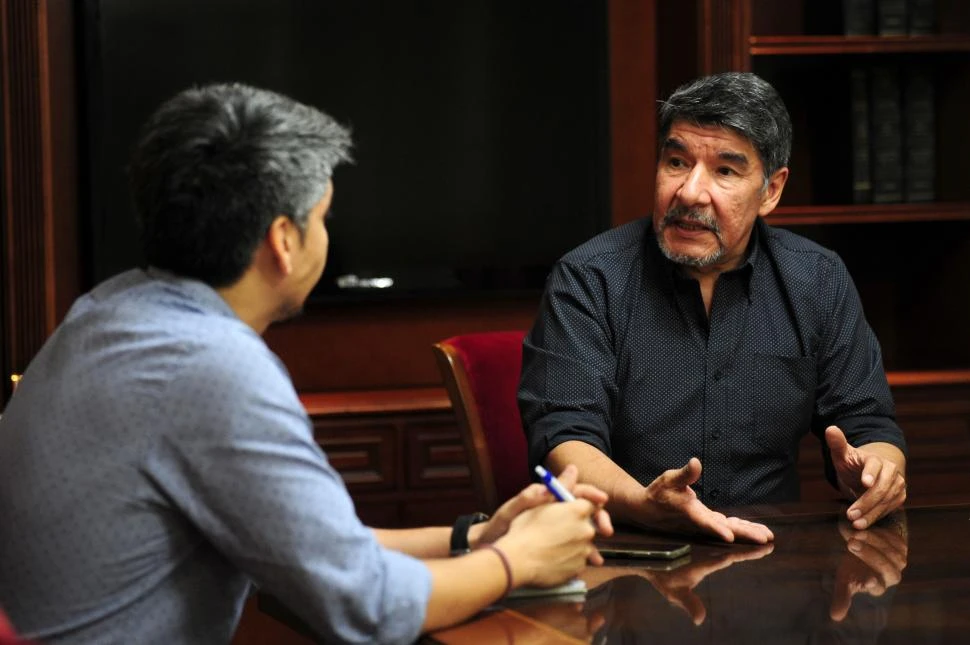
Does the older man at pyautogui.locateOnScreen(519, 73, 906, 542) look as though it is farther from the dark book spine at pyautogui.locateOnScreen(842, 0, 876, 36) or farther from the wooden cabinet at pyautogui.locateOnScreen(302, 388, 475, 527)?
the dark book spine at pyautogui.locateOnScreen(842, 0, 876, 36)

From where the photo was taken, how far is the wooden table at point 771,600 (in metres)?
1.34

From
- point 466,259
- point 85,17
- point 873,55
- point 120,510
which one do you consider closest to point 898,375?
point 873,55

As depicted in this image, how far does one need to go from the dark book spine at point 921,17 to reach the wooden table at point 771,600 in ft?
7.31

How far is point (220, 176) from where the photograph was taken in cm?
136

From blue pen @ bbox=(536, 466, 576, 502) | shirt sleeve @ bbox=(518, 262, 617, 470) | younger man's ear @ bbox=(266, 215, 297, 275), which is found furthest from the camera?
shirt sleeve @ bbox=(518, 262, 617, 470)

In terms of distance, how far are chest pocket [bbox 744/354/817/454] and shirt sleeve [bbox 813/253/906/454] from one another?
0.03m

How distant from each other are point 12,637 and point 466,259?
3.08 meters

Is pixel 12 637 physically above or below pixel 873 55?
below

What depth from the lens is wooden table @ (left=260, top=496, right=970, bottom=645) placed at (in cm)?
134

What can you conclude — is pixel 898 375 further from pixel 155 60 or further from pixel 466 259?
pixel 155 60

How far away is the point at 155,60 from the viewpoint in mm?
3605

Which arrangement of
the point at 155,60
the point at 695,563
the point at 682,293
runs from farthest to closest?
the point at 155,60, the point at 682,293, the point at 695,563

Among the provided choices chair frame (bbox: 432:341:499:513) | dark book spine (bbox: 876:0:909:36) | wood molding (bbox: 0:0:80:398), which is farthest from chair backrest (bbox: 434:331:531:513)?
dark book spine (bbox: 876:0:909:36)

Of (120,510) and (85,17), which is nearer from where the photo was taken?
(120,510)
